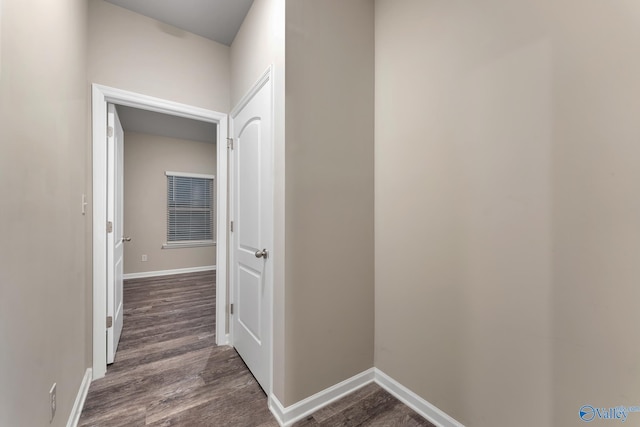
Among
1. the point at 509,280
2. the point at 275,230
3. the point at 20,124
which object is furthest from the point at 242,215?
the point at 509,280

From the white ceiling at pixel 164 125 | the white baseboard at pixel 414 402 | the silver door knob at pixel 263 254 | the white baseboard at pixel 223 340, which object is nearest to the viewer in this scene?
the white baseboard at pixel 414 402

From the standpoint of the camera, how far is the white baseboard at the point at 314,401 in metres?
1.45

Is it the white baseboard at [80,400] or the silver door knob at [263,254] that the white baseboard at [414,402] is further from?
the white baseboard at [80,400]

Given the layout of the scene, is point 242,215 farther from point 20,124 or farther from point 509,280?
point 509,280

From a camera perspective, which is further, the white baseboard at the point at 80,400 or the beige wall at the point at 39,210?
the white baseboard at the point at 80,400

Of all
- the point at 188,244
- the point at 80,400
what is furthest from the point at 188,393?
the point at 188,244

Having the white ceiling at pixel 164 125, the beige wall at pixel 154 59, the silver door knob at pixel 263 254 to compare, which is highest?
the white ceiling at pixel 164 125

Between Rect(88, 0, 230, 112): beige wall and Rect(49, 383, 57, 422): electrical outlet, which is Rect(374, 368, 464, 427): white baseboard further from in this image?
Rect(88, 0, 230, 112): beige wall

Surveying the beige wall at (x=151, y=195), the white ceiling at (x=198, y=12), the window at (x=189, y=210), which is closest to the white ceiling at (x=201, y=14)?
the white ceiling at (x=198, y=12)

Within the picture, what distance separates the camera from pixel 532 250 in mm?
1098

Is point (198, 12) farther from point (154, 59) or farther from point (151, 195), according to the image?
point (151, 195)

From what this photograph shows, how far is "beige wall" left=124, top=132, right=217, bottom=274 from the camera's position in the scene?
4742 mm

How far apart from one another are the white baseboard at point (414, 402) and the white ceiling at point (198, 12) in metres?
2.98

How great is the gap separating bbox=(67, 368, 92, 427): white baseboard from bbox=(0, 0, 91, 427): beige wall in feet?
0.22
